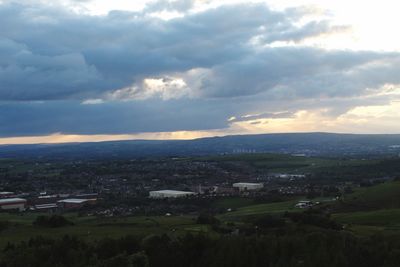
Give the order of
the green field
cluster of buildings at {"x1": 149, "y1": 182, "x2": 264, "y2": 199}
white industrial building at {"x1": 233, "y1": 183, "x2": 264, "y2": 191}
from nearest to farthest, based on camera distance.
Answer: the green field
cluster of buildings at {"x1": 149, "y1": 182, "x2": 264, "y2": 199}
white industrial building at {"x1": 233, "y1": 183, "x2": 264, "y2": 191}

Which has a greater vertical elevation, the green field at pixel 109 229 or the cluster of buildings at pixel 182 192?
the green field at pixel 109 229

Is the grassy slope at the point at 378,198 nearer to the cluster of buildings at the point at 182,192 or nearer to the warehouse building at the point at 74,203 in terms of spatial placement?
the cluster of buildings at the point at 182,192

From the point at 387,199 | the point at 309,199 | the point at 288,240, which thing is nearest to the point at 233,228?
the point at 288,240

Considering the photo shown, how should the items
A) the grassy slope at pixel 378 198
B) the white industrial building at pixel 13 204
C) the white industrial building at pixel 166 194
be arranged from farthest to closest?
the white industrial building at pixel 166 194, the white industrial building at pixel 13 204, the grassy slope at pixel 378 198

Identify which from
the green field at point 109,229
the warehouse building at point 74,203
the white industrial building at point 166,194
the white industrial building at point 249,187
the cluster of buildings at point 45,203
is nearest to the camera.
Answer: the green field at point 109,229

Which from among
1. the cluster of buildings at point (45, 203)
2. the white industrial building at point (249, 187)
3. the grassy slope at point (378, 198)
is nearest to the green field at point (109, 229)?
the grassy slope at point (378, 198)

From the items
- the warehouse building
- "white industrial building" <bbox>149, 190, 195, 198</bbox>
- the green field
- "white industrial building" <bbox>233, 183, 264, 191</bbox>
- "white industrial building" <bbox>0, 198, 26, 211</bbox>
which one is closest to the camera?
the green field

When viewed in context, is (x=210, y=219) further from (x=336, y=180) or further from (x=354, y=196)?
(x=336, y=180)

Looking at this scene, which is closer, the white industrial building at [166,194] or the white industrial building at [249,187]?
the white industrial building at [166,194]

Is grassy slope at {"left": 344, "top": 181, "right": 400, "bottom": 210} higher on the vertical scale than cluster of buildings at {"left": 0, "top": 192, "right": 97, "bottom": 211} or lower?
higher

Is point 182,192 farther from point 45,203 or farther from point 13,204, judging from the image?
point 13,204

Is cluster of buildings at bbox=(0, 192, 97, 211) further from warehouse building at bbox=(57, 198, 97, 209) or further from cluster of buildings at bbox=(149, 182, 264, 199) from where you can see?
cluster of buildings at bbox=(149, 182, 264, 199)

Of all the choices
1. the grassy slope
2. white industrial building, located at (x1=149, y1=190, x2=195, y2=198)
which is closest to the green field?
the grassy slope
